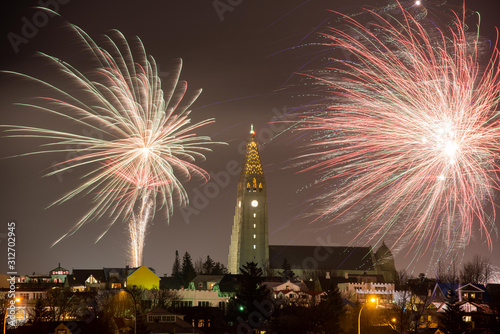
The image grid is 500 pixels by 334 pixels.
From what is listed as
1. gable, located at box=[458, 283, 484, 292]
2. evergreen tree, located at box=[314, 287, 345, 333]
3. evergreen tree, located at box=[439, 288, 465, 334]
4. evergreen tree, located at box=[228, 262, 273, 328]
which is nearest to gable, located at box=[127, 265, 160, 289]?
evergreen tree, located at box=[228, 262, 273, 328]

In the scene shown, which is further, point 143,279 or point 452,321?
point 143,279

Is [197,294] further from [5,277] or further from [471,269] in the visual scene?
[471,269]

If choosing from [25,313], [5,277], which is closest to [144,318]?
[25,313]

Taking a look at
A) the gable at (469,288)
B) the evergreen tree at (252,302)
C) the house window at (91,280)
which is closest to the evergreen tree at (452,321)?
the gable at (469,288)

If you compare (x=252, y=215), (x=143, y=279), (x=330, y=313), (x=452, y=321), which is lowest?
(x=452, y=321)

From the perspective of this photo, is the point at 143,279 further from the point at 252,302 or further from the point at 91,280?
the point at 252,302

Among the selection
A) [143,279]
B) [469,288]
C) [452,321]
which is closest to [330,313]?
[452,321]

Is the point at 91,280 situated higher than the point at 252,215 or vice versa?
the point at 252,215

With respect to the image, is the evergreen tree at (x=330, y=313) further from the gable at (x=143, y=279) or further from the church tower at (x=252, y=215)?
the church tower at (x=252, y=215)
